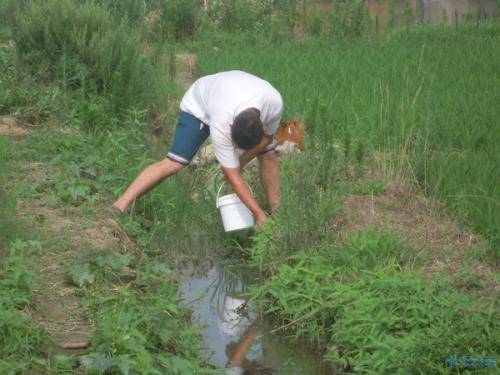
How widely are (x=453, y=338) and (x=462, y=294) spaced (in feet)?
2.54

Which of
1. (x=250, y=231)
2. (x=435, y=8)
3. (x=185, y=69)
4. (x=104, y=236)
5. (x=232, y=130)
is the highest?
(x=232, y=130)

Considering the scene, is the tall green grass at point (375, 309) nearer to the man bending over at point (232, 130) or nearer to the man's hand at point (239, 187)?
the man's hand at point (239, 187)

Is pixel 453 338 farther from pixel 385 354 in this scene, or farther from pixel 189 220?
pixel 189 220

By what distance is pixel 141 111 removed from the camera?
8656mm

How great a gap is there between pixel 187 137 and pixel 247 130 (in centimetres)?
77

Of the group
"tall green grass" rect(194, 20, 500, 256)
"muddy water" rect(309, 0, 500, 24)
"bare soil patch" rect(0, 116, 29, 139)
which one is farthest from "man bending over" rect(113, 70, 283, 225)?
"muddy water" rect(309, 0, 500, 24)

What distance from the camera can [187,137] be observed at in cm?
664

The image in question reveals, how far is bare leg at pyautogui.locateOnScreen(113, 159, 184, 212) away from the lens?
6691mm

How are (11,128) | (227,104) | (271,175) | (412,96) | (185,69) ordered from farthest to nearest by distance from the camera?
1. (185,69)
2. (412,96)
3. (11,128)
4. (271,175)
5. (227,104)

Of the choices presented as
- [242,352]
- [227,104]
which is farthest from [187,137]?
[242,352]

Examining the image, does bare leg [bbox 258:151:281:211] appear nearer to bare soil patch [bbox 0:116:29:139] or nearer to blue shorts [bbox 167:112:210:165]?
blue shorts [bbox 167:112:210:165]

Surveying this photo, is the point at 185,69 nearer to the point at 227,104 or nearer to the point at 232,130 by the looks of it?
the point at 227,104

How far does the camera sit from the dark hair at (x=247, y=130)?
598 cm

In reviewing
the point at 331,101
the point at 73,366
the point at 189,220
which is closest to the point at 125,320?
the point at 73,366
